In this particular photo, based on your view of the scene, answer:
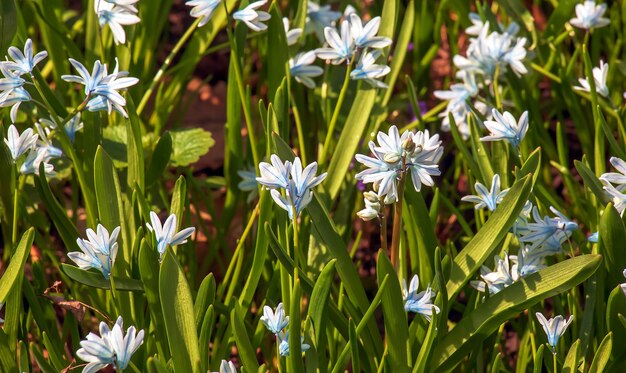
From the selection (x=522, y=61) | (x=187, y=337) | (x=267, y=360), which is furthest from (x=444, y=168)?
(x=187, y=337)

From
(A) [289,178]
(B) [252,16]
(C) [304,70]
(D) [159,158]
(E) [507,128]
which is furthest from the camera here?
(C) [304,70]

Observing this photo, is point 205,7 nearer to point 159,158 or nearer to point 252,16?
point 252,16

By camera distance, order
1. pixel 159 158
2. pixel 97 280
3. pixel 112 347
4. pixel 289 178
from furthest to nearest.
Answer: pixel 159 158 → pixel 97 280 → pixel 289 178 → pixel 112 347

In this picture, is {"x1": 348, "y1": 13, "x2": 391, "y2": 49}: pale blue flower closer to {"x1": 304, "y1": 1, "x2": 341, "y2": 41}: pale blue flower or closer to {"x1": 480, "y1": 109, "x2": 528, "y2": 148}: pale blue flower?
{"x1": 480, "y1": 109, "x2": 528, "y2": 148}: pale blue flower

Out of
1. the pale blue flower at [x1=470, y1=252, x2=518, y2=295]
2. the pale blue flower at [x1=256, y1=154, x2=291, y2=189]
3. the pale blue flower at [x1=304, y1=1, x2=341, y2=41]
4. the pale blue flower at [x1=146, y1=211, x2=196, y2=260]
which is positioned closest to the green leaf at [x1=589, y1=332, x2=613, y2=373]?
A: the pale blue flower at [x1=470, y1=252, x2=518, y2=295]

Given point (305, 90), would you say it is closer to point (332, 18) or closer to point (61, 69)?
point (332, 18)

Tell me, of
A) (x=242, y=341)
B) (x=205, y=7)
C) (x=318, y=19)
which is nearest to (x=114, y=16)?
(x=205, y=7)

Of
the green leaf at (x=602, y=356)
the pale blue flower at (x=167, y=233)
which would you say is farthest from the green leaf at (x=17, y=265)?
the green leaf at (x=602, y=356)
